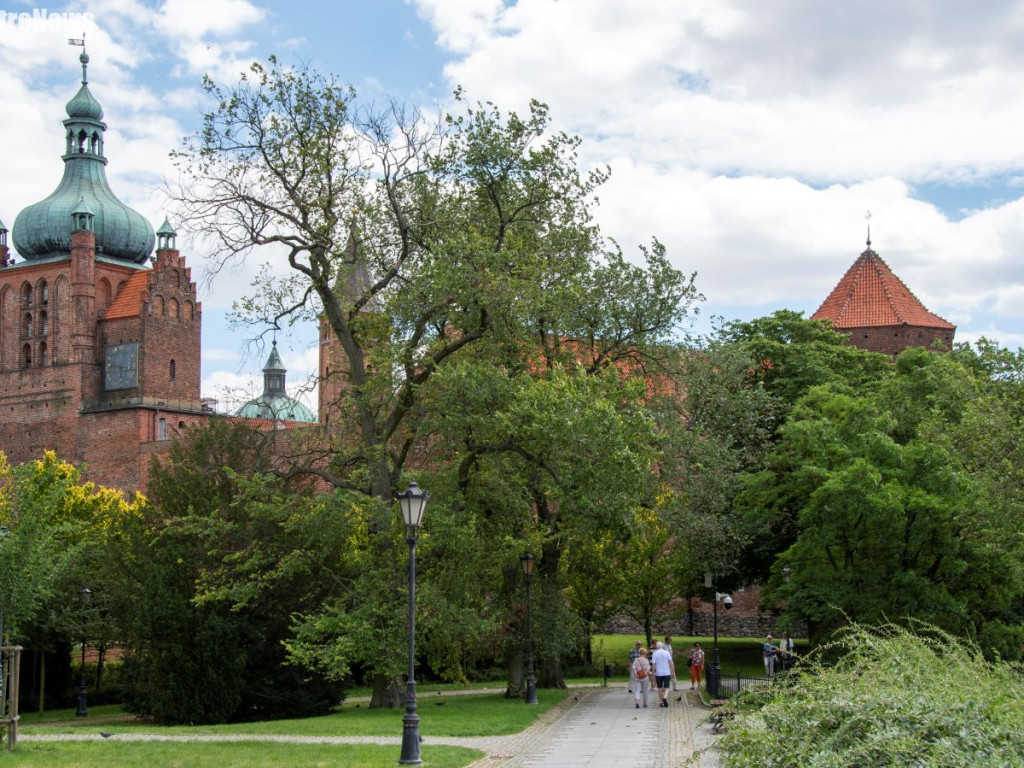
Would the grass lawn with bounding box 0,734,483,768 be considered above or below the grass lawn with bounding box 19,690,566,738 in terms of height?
above

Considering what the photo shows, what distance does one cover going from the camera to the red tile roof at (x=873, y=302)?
202ft

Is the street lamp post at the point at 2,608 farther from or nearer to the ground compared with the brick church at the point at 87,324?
nearer to the ground

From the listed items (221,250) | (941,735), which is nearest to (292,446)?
(221,250)

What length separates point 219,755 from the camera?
58.9ft

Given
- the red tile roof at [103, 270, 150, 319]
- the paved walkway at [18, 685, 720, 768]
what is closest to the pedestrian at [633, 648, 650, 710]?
the paved walkway at [18, 685, 720, 768]

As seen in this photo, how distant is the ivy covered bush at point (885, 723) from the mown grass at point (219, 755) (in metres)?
6.84

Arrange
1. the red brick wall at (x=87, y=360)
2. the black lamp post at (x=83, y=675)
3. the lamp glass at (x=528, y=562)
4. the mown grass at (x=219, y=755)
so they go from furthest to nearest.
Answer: the red brick wall at (x=87, y=360)
the black lamp post at (x=83, y=675)
the lamp glass at (x=528, y=562)
the mown grass at (x=219, y=755)

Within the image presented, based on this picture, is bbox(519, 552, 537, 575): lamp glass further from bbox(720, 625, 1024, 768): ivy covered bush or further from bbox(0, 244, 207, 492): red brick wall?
bbox(0, 244, 207, 492): red brick wall

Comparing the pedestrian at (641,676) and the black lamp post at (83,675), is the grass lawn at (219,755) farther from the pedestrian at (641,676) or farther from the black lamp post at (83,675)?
the black lamp post at (83,675)

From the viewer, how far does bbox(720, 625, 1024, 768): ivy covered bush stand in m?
9.14

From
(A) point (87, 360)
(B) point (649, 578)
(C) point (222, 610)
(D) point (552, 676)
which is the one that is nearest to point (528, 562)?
(D) point (552, 676)

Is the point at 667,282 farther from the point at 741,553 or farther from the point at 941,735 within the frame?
the point at 941,735

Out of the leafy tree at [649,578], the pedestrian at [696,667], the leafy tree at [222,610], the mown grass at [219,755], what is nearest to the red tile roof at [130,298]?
the leafy tree at [649,578]

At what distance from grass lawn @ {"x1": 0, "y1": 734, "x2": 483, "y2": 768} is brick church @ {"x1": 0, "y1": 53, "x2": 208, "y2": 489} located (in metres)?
68.0
